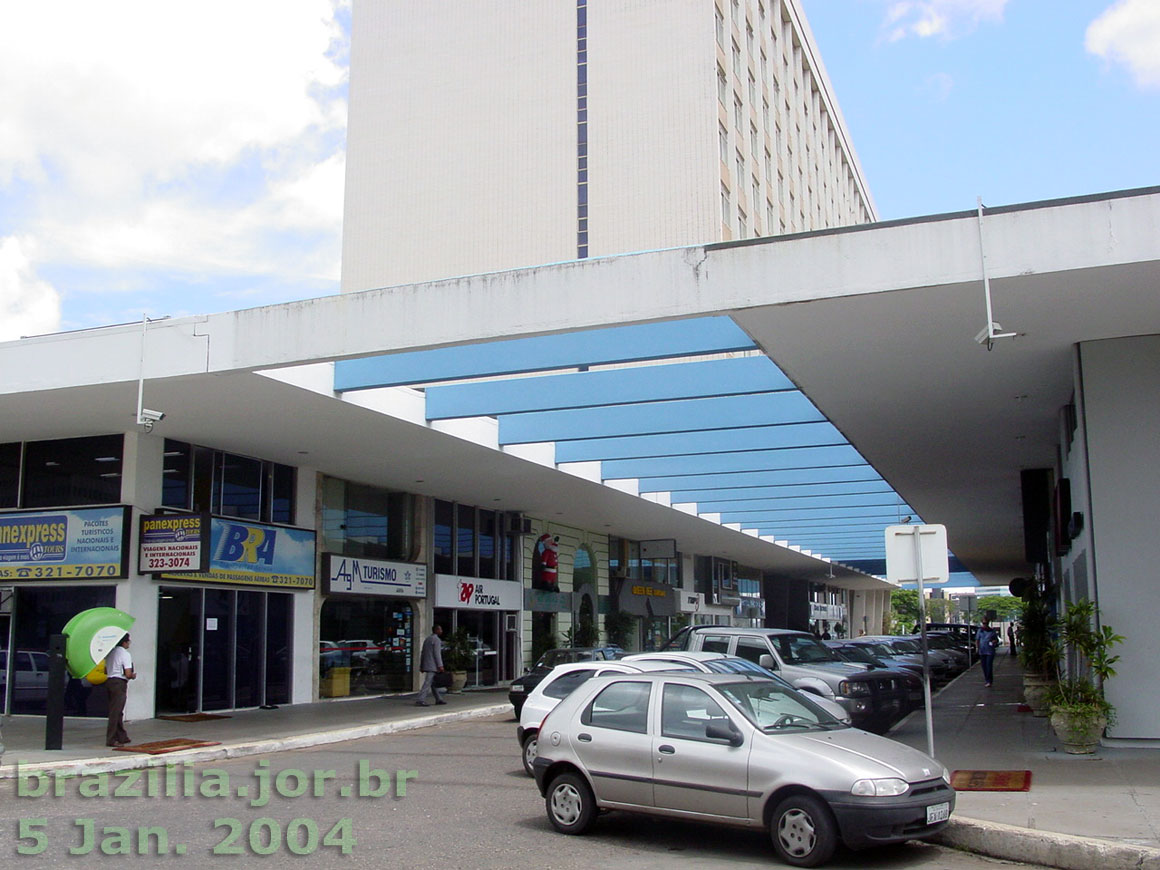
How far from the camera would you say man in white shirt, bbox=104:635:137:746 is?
14.4 meters

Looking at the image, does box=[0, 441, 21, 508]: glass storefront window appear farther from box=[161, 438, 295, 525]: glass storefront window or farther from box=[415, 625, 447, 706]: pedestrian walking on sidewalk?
box=[415, 625, 447, 706]: pedestrian walking on sidewalk

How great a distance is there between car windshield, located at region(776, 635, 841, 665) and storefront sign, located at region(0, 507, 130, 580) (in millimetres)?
10624

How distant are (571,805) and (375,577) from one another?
1534 centimetres

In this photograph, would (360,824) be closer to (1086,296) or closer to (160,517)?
(1086,296)

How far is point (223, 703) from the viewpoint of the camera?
19.5 m

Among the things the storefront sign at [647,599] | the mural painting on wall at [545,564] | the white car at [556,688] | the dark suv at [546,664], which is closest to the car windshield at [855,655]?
the dark suv at [546,664]

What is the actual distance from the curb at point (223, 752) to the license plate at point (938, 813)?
9.93 m

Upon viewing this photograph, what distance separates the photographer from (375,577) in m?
23.4

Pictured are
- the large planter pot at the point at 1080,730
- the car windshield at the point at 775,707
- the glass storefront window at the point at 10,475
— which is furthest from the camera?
the glass storefront window at the point at 10,475

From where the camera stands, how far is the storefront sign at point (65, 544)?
17.6 meters

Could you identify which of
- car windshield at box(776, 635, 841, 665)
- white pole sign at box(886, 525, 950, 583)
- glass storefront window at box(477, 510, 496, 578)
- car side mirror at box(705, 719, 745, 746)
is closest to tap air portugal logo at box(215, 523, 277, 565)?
glass storefront window at box(477, 510, 496, 578)

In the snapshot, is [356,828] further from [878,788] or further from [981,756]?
[981,756]

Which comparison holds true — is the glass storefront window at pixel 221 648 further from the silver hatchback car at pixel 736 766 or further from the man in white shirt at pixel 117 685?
the silver hatchback car at pixel 736 766

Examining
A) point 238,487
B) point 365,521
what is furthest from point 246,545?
point 365,521
